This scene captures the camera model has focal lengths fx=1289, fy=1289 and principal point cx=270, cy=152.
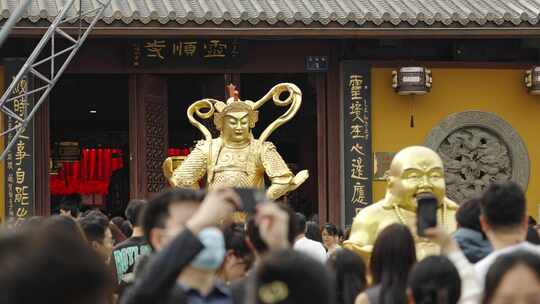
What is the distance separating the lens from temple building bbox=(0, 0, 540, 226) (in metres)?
14.9

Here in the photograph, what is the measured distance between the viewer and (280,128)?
21656 mm

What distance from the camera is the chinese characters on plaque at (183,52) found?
51.1 feet

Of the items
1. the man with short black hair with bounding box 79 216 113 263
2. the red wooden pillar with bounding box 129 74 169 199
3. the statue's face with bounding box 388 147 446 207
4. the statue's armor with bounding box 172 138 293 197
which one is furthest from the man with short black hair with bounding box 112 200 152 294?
the red wooden pillar with bounding box 129 74 169 199

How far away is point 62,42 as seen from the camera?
1530cm

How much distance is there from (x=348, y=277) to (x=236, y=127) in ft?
23.8

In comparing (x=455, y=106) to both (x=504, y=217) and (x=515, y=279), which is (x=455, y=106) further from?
(x=515, y=279)

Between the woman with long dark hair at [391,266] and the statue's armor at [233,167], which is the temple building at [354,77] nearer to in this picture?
the statue's armor at [233,167]

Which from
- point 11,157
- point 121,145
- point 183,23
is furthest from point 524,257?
point 121,145

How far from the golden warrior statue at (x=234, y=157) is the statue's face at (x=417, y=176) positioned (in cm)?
537

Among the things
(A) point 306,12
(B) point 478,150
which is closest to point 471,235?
(A) point 306,12

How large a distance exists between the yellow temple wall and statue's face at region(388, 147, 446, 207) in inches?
327

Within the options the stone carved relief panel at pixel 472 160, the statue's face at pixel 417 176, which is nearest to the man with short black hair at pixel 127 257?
the statue's face at pixel 417 176

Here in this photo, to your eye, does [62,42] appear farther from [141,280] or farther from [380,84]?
[141,280]

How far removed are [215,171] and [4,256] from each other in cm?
1063
